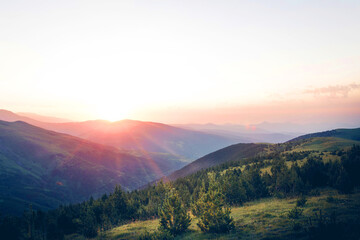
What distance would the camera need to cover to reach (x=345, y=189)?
31078 mm

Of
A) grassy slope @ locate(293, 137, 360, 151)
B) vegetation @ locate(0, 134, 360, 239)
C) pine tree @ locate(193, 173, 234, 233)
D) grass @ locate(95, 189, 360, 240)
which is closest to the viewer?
grass @ locate(95, 189, 360, 240)

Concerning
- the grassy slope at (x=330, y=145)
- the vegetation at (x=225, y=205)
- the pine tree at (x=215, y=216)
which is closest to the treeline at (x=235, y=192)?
the vegetation at (x=225, y=205)

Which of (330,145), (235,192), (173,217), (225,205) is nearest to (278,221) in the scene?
(173,217)

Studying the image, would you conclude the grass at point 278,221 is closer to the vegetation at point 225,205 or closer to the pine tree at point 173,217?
the vegetation at point 225,205

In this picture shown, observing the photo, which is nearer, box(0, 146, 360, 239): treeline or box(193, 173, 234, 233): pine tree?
box(193, 173, 234, 233): pine tree

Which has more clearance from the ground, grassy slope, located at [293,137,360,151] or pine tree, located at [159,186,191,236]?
grassy slope, located at [293,137,360,151]

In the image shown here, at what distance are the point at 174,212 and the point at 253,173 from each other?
2738 cm

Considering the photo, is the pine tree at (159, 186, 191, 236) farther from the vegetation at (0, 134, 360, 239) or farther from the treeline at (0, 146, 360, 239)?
the treeline at (0, 146, 360, 239)

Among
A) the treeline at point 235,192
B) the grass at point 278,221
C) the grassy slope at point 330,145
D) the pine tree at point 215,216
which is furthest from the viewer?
the grassy slope at point 330,145

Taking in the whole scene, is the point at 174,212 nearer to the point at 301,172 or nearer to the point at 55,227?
the point at 301,172

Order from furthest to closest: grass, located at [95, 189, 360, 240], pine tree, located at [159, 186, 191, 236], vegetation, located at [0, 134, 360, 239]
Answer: pine tree, located at [159, 186, 191, 236]
vegetation, located at [0, 134, 360, 239]
grass, located at [95, 189, 360, 240]

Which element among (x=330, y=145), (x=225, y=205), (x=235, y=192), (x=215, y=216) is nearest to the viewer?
(x=215, y=216)

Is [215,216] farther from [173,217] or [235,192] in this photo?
[235,192]

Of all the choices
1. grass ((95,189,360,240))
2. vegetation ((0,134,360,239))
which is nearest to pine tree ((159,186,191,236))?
vegetation ((0,134,360,239))
